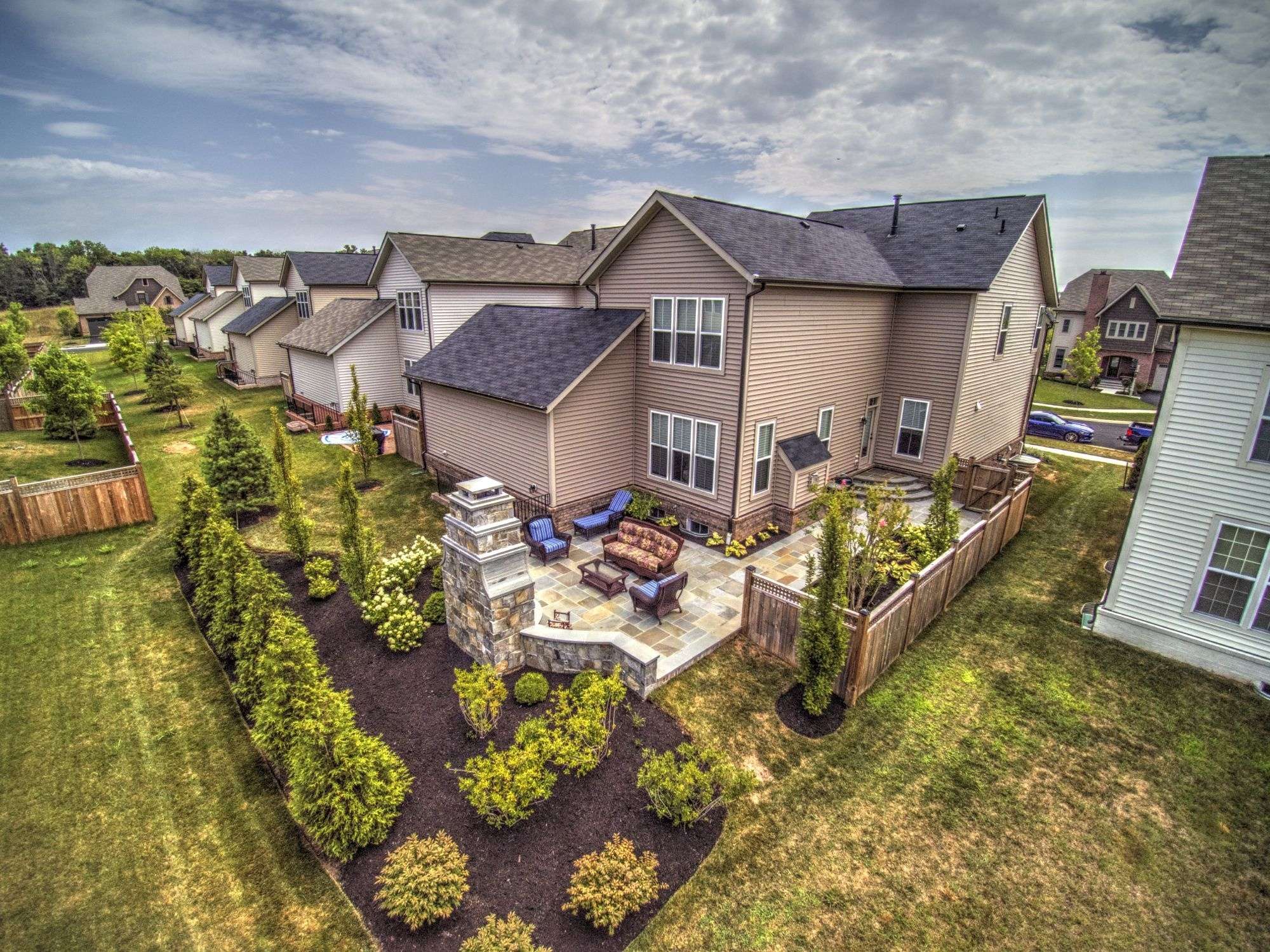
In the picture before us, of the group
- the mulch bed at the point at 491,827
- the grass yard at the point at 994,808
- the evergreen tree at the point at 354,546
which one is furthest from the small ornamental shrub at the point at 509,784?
the evergreen tree at the point at 354,546

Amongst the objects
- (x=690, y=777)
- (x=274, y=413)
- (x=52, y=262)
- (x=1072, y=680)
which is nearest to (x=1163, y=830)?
(x=1072, y=680)

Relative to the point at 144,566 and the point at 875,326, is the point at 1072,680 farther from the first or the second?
the point at 144,566

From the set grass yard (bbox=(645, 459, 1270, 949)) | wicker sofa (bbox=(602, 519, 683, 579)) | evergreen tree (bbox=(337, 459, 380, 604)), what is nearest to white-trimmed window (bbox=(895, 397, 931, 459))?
grass yard (bbox=(645, 459, 1270, 949))

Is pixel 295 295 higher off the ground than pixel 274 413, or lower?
higher

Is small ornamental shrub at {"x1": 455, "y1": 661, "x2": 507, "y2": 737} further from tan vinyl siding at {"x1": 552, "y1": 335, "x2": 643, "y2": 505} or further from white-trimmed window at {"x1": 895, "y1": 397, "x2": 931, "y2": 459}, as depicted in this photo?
white-trimmed window at {"x1": 895, "y1": 397, "x2": 931, "y2": 459}

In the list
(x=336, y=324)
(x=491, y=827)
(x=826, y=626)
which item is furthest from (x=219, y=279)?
(x=826, y=626)
